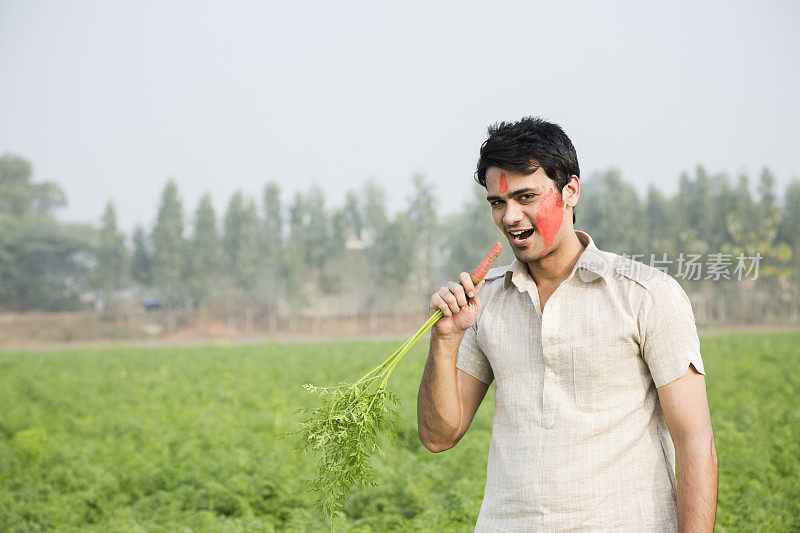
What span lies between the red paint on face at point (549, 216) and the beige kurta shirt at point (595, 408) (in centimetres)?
13

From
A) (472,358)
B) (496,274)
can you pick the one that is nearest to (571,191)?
(496,274)

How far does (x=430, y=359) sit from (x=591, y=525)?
72 centimetres

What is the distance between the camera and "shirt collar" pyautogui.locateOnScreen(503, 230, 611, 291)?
86.1 inches

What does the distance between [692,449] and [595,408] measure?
11.2 inches

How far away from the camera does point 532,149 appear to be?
2.22 meters

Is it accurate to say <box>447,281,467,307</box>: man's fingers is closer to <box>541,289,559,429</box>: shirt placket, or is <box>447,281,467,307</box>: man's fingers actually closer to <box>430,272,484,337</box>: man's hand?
<box>430,272,484,337</box>: man's hand

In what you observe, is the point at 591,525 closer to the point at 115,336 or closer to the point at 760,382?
the point at 760,382

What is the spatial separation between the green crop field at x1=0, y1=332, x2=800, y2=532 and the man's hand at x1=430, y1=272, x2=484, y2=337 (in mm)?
3603

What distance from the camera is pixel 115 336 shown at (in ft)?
160

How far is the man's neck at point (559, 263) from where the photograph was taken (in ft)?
7.68

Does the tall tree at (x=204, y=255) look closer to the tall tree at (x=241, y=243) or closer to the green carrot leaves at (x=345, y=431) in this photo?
the tall tree at (x=241, y=243)

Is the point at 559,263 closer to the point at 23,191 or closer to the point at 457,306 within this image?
the point at 457,306

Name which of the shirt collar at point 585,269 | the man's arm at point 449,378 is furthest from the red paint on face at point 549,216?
the man's arm at point 449,378

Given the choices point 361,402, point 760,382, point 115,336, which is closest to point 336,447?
point 361,402
